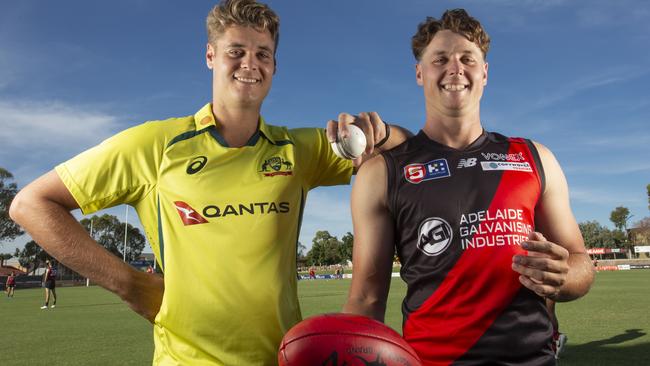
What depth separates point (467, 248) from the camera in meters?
2.75

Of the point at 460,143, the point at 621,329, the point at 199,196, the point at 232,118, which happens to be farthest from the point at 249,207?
the point at 621,329

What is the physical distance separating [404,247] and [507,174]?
0.71m

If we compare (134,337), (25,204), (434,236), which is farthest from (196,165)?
(134,337)

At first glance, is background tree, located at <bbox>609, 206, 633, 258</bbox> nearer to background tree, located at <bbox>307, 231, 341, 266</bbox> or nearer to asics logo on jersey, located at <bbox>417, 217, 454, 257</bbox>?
background tree, located at <bbox>307, 231, 341, 266</bbox>

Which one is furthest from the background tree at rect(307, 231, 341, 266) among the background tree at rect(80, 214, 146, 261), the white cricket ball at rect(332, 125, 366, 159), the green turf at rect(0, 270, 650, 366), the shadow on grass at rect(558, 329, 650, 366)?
the white cricket ball at rect(332, 125, 366, 159)

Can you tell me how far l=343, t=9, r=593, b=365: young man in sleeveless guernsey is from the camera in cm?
266

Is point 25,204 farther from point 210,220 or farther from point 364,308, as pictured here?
point 364,308

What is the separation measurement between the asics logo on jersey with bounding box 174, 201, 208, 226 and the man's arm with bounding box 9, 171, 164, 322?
0.41m

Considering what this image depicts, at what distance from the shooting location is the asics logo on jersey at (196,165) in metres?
2.96

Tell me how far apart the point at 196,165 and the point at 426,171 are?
4.30ft

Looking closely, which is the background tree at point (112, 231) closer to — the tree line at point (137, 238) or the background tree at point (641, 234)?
the tree line at point (137, 238)

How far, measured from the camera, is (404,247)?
293cm

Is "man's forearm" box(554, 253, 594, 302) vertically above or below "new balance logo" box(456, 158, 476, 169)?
below

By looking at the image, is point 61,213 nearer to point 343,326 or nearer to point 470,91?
point 343,326
